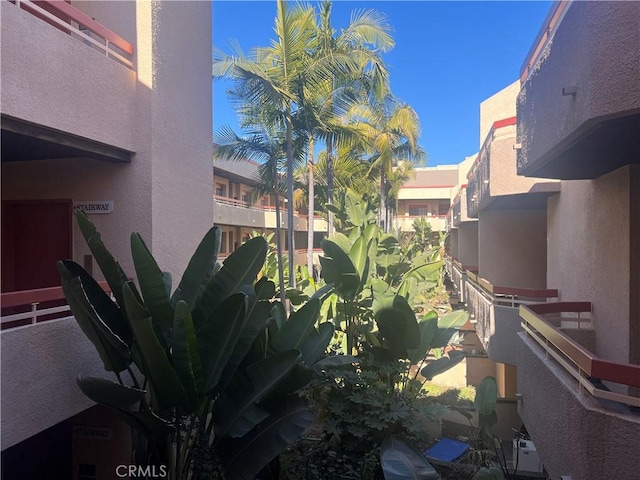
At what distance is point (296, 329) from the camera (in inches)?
223

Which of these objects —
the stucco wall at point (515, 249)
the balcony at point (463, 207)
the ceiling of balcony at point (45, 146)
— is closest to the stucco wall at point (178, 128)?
the ceiling of balcony at point (45, 146)

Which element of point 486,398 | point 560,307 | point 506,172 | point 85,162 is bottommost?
point 486,398

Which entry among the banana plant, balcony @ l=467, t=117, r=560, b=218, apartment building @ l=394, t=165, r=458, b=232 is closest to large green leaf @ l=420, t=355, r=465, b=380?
the banana plant

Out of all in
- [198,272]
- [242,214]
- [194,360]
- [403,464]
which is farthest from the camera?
[242,214]

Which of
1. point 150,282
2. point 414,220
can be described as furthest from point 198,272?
point 414,220

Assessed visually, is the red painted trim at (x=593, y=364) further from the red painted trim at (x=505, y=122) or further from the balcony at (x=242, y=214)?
the balcony at (x=242, y=214)

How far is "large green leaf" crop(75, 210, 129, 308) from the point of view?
4.31 metres

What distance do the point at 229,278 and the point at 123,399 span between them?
5.04ft

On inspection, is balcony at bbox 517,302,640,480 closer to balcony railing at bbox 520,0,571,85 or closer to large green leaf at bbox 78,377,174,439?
balcony railing at bbox 520,0,571,85

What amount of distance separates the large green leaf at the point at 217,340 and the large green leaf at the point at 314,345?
5.14ft

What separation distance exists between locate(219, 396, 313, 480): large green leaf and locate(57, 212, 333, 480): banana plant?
11 millimetres

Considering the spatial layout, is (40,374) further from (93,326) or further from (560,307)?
(560,307)

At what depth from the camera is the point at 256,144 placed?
50.4ft

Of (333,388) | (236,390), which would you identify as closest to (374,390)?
(333,388)
